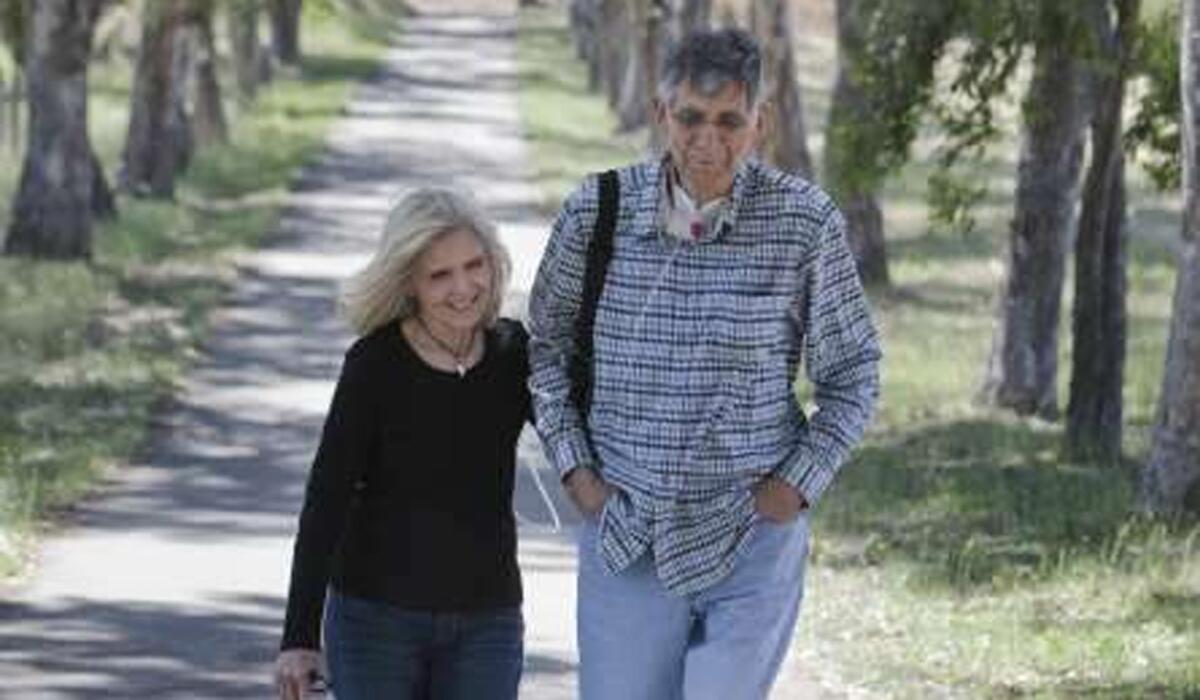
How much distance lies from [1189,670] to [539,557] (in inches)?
176

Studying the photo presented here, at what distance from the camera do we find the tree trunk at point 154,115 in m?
37.4

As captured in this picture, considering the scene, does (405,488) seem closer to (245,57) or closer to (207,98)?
(207,98)

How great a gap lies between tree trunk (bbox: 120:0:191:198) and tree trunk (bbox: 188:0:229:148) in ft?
14.3

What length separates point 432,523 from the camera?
615 cm

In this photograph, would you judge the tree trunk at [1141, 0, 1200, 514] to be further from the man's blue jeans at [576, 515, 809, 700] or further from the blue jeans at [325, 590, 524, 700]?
the blue jeans at [325, 590, 524, 700]

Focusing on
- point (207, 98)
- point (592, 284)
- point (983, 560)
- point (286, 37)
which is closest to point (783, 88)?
point (207, 98)

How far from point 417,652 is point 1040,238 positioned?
16.2 metres

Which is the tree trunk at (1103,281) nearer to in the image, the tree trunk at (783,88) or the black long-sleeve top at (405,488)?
the tree trunk at (783,88)

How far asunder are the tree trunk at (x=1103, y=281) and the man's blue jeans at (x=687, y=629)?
12.8 m

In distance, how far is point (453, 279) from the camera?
6.16m

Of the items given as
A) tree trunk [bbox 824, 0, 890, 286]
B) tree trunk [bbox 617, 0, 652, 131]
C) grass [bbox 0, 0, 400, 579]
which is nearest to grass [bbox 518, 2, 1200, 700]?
tree trunk [bbox 824, 0, 890, 286]

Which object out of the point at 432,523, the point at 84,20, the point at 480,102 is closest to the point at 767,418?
the point at 432,523

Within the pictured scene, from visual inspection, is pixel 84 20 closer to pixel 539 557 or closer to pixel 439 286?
pixel 539 557

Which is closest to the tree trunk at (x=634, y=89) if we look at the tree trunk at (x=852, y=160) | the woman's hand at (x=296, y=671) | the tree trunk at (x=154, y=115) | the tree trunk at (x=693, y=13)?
the tree trunk at (x=154, y=115)
